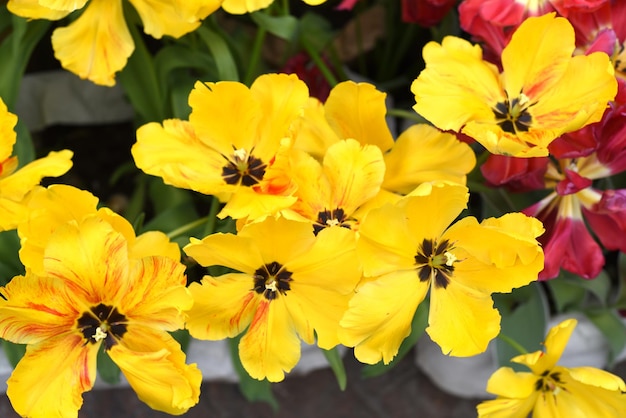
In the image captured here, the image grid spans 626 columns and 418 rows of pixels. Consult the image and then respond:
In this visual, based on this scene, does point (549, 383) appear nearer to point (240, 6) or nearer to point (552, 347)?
point (552, 347)

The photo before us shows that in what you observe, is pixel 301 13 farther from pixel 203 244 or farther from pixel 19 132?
pixel 203 244

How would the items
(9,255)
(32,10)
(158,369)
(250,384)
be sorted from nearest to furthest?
1. (158,369)
2. (32,10)
3. (9,255)
4. (250,384)

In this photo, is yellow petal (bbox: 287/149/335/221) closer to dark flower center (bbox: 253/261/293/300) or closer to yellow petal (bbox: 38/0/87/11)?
dark flower center (bbox: 253/261/293/300)

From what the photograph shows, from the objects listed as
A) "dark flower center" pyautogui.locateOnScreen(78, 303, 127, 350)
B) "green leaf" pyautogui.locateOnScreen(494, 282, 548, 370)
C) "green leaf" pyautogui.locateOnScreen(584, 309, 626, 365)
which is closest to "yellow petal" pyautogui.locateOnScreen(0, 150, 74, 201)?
"dark flower center" pyautogui.locateOnScreen(78, 303, 127, 350)

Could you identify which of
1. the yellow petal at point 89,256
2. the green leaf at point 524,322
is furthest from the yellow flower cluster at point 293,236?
the green leaf at point 524,322

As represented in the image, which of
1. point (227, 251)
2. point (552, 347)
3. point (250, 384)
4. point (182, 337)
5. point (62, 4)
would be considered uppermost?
point (62, 4)

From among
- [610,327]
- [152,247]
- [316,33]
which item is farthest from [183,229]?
[610,327]

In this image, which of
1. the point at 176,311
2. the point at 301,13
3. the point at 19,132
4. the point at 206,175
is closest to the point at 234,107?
the point at 206,175
